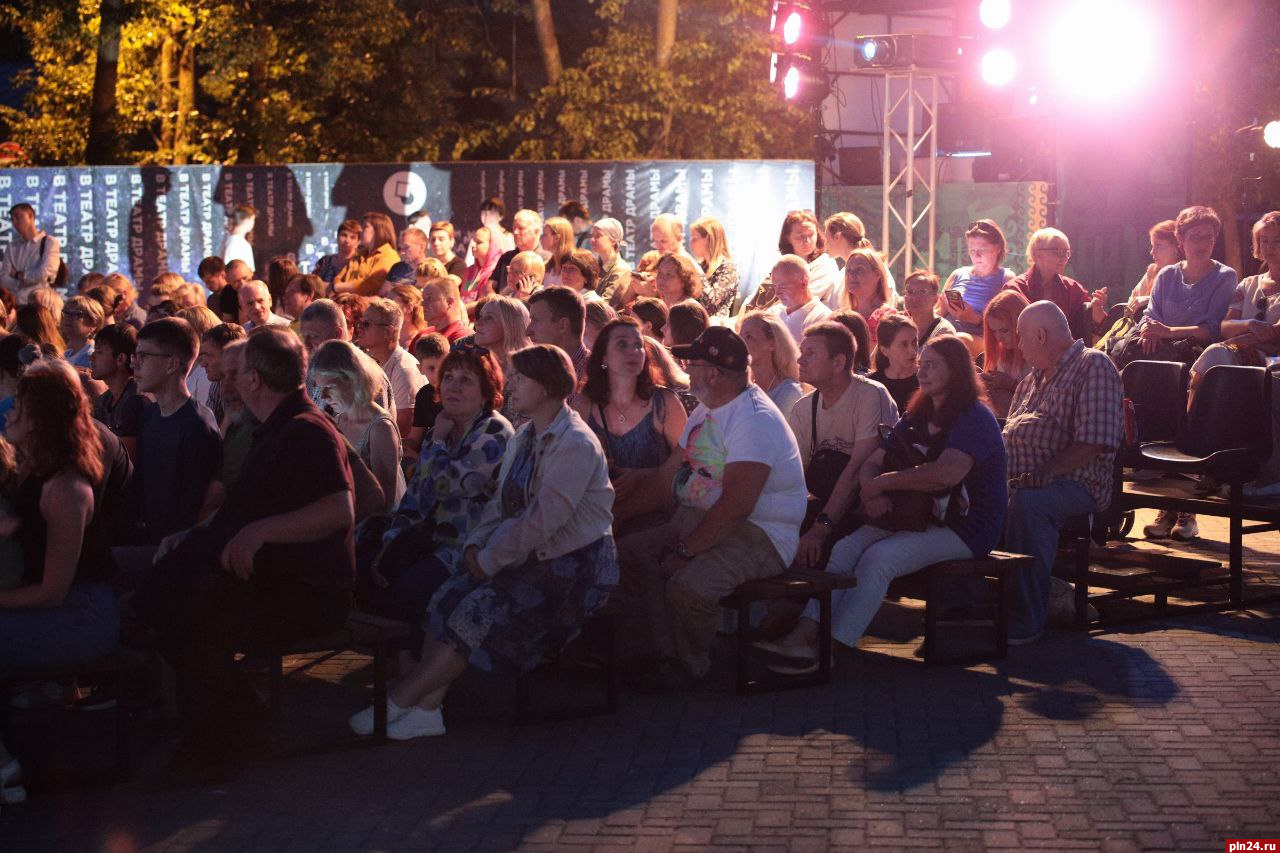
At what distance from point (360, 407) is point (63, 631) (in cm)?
195

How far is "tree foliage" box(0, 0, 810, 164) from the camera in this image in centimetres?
2741

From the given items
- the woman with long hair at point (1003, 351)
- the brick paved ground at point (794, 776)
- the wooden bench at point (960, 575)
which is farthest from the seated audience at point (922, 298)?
the brick paved ground at point (794, 776)

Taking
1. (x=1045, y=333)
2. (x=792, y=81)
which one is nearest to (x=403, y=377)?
(x=1045, y=333)

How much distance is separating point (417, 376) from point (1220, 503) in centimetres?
428

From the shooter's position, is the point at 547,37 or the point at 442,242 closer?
the point at 442,242

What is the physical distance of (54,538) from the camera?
579cm

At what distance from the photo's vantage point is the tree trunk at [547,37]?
28.4 m

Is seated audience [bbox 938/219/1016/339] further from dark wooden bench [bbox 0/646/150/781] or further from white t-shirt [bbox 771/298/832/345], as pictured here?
dark wooden bench [bbox 0/646/150/781]

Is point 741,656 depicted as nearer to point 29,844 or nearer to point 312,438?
point 312,438

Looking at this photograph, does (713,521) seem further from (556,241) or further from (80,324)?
(556,241)

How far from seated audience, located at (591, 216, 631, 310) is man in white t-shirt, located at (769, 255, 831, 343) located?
166 cm

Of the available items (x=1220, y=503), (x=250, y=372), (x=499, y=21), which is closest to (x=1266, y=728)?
(x=1220, y=503)

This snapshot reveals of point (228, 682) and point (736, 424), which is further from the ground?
point (736, 424)

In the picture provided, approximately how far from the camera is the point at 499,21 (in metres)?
30.4
